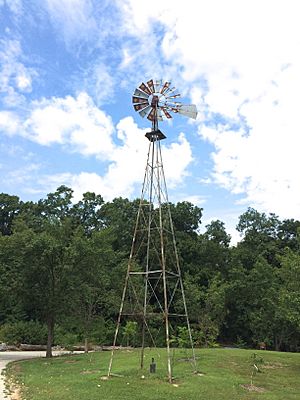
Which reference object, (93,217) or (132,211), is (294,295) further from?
(93,217)

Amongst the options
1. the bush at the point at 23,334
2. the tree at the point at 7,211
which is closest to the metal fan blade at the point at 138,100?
the bush at the point at 23,334

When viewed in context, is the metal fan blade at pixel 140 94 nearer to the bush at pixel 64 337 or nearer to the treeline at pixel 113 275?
the treeline at pixel 113 275

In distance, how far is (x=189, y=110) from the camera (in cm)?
1647

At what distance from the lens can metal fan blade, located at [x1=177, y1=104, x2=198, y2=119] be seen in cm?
1636

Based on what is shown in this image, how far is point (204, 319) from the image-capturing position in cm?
3222

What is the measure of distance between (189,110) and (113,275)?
21.7 meters

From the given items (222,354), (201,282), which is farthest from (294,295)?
(201,282)

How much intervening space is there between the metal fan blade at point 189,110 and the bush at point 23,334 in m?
24.6

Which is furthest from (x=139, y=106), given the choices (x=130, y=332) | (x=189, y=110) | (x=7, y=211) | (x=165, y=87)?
(x=7, y=211)

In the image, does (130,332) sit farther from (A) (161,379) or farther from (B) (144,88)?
(B) (144,88)

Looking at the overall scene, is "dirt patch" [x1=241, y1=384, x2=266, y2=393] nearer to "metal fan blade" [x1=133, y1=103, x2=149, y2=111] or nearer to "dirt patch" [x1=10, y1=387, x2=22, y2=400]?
"dirt patch" [x1=10, y1=387, x2=22, y2=400]

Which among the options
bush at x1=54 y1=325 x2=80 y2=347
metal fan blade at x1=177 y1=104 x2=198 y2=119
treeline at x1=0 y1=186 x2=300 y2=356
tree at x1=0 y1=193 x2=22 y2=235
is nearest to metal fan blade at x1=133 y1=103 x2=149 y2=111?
metal fan blade at x1=177 y1=104 x2=198 y2=119

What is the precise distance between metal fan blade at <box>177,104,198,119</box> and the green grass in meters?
9.89

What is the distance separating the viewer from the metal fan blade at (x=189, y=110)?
16.4 m
